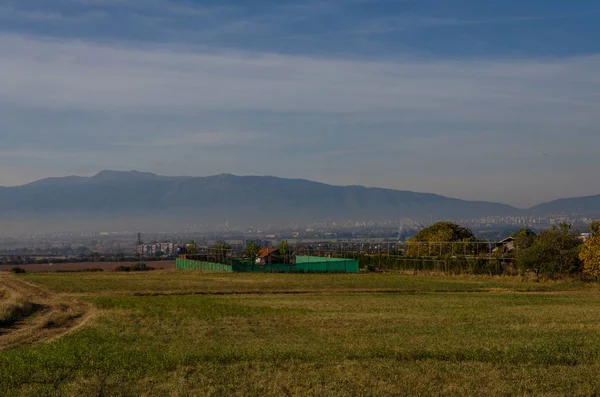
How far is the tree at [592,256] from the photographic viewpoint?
177ft

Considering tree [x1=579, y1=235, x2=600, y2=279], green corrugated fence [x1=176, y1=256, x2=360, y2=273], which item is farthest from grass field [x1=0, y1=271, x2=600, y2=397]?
green corrugated fence [x1=176, y1=256, x2=360, y2=273]

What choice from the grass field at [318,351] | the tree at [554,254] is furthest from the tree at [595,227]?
the grass field at [318,351]

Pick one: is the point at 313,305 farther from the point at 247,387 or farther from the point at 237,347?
the point at 247,387

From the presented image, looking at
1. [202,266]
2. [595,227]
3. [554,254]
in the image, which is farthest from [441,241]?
[554,254]

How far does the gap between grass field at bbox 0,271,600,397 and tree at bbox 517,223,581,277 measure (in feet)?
68.6

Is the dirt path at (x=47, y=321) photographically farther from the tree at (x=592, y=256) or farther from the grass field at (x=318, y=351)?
the tree at (x=592, y=256)

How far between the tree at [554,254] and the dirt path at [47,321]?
113 ft

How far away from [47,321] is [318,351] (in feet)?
44.8

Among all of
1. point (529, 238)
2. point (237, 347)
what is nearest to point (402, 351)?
point (237, 347)

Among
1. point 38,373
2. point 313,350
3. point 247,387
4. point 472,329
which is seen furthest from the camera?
point 472,329

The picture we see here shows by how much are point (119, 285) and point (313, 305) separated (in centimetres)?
2437

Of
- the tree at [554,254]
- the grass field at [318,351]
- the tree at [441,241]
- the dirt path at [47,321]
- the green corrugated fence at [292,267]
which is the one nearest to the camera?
the grass field at [318,351]

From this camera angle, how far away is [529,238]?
224 feet

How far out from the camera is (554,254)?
196 feet
